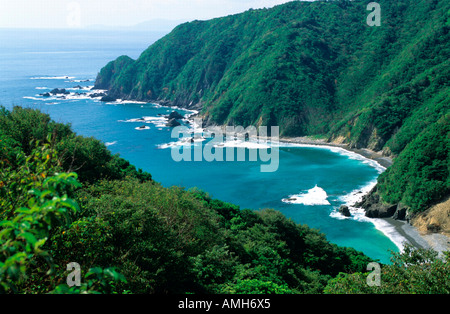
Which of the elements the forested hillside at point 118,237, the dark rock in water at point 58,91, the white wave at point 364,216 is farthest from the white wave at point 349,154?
the dark rock in water at point 58,91

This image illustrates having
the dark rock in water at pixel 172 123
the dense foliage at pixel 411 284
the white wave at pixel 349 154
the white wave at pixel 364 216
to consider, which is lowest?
the white wave at pixel 364 216

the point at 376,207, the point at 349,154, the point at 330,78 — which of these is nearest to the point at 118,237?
the point at 376,207

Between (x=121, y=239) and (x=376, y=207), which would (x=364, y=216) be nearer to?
(x=376, y=207)

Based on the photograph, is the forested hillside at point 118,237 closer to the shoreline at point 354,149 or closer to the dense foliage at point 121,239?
the dense foliage at point 121,239

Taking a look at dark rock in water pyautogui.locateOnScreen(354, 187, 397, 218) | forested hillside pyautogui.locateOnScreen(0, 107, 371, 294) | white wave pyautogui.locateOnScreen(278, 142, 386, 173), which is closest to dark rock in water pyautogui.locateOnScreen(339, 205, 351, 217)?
dark rock in water pyautogui.locateOnScreen(354, 187, 397, 218)

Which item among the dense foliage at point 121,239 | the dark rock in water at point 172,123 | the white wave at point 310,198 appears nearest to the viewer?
the dense foliage at point 121,239
